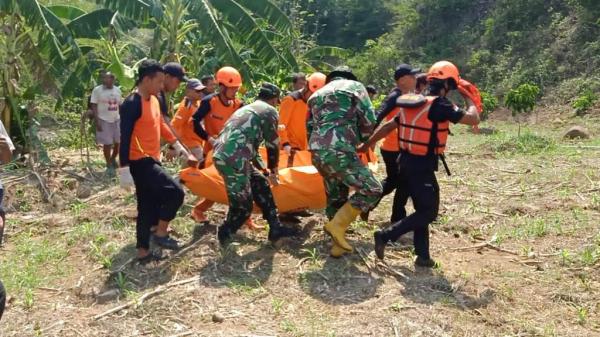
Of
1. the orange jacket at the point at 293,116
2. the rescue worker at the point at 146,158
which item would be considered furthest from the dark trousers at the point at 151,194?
the orange jacket at the point at 293,116

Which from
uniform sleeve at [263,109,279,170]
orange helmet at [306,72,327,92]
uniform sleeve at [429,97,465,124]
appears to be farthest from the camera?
orange helmet at [306,72,327,92]

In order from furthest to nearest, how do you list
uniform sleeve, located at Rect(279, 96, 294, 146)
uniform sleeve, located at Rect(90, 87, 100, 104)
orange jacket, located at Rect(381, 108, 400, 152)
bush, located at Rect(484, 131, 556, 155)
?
bush, located at Rect(484, 131, 556, 155)
uniform sleeve, located at Rect(90, 87, 100, 104)
uniform sleeve, located at Rect(279, 96, 294, 146)
orange jacket, located at Rect(381, 108, 400, 152)

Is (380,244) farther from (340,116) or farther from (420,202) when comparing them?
(340,116)

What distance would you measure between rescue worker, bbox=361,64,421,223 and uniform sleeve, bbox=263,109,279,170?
1057 mm

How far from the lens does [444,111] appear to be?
455cm

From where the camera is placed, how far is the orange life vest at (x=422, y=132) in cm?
470

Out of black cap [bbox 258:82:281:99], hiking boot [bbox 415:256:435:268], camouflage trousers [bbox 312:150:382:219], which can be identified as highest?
black cap [bbox 258:82:281:99]

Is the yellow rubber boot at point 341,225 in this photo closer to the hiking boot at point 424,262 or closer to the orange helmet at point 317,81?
the hiking boot at point 424,262

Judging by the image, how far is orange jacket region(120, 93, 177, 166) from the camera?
4.68m

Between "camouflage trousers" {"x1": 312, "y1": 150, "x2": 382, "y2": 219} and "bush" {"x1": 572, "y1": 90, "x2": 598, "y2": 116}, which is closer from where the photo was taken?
"camouflage trousers" {"x1": 312, "y1": 150, "x2": 382, "y2": 219}

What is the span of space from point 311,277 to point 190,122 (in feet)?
8.32

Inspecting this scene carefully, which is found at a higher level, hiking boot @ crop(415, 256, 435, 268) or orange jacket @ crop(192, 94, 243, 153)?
orange jacket @ crop(192, 94, 243, 153)

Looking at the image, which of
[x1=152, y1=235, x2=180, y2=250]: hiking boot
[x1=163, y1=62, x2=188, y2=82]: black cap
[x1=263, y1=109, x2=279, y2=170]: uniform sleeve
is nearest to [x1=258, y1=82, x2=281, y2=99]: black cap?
[x1=263, y1=109, x2=279, y2=170]: uniform sleeve

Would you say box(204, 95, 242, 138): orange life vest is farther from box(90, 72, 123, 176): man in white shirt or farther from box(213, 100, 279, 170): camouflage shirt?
box(90, 72, 123, 176): man in white shirt
